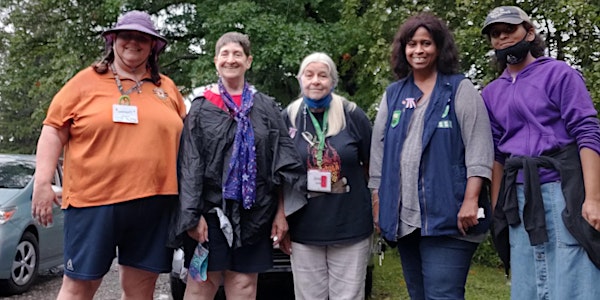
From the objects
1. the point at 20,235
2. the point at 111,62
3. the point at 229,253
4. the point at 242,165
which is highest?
the point at 111,62

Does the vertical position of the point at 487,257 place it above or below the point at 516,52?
below

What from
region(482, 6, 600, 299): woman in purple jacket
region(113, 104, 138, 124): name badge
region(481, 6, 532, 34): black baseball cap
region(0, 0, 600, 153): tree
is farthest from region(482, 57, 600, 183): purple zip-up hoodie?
region(0, 0, 600, 153): tree

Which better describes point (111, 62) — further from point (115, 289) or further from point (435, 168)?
point (115, 289)

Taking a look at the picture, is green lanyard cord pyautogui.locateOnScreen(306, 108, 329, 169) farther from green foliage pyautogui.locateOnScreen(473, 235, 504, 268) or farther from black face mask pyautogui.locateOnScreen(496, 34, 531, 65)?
green foliage pyautogui.locateOnScreen(473, 235, 504, 268)

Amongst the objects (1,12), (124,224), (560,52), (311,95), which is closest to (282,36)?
(560,52)

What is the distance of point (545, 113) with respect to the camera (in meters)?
2.91

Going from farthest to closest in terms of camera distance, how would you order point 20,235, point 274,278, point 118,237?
1. point 20,235
2. point 274,278
3. point 118,237

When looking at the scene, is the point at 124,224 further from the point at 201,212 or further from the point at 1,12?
the point at 1,12

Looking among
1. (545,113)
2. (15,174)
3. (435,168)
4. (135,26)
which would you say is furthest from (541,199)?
(15,174)

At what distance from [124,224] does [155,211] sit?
0.62ft

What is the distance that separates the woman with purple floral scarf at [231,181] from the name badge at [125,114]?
0.32m

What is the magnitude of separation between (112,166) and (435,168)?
1.80m

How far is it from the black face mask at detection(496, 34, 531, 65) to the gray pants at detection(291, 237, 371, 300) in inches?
55.8

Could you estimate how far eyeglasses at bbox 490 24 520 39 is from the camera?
10.2 feet
